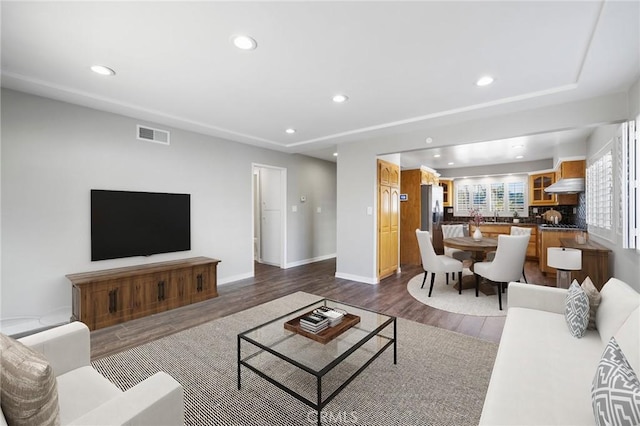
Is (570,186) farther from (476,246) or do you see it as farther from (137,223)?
(137,223)

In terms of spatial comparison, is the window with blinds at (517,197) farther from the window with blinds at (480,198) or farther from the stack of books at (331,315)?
the stack of books at (331,315)

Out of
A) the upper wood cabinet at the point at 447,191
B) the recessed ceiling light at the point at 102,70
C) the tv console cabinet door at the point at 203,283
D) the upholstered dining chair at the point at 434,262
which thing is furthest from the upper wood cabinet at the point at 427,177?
the recessed ceiling light at the point at 102,70

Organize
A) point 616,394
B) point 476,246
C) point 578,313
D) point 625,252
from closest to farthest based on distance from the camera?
point 616,394
point 578,313
point 625,252
point 476,246

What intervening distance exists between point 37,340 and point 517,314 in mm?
3126

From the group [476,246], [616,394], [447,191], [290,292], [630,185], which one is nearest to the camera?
[616,394]

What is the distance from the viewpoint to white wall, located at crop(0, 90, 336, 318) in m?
2.91

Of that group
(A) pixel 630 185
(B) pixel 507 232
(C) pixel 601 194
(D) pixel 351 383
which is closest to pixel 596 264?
(C) pixel 601 194

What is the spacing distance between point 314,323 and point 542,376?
1328 mm

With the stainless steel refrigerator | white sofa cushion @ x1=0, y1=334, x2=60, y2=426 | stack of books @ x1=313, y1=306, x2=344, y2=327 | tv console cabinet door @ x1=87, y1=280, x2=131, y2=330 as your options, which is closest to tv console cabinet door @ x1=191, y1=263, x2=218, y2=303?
tv console cabinet door @ x1=87, y1=280, x2=131, y2=330

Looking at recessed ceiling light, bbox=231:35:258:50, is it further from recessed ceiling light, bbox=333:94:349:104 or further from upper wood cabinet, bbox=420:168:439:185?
upper wood cabinet, bbox=420:168:439:185

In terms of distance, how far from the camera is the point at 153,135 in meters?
3.95

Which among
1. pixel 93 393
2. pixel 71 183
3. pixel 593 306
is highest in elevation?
pixel 71 183

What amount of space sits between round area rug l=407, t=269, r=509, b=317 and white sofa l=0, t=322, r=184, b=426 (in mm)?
3310

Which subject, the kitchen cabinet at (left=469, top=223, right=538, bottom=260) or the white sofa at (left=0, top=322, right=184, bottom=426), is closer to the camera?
the white sofa at (left=0, top=322, right=184, bottom=426)
